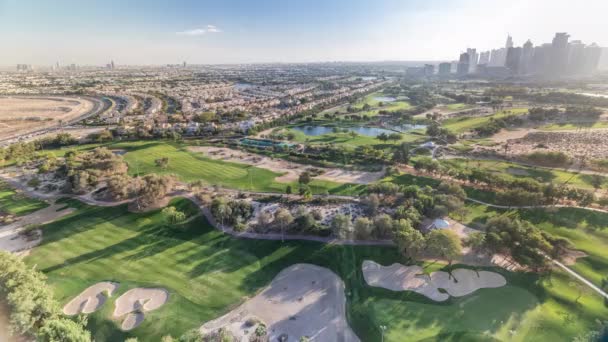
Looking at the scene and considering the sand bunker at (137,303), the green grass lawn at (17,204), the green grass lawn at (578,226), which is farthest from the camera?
the green grass lawn at (17,204)

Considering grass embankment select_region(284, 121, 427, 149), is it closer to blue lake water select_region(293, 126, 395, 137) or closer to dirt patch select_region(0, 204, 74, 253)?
blue lake water select_region(293, 126, 395, 137)

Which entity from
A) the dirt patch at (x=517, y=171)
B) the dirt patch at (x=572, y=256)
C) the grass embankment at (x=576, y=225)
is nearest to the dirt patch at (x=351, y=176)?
the grass embankment at (x=576, y=225)

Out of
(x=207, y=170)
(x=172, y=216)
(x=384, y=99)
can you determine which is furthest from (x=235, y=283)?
(x=384, y=99)

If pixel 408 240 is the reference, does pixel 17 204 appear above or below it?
below

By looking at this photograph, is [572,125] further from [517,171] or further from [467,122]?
[517,171]

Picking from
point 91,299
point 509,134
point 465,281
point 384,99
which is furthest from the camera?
point 384,99

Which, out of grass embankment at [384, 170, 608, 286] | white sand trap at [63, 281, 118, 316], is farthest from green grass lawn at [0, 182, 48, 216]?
grass embankment at [384, 170, 608, 286]

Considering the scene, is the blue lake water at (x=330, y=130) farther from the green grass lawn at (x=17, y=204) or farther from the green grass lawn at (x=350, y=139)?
the green grass lawn at (x=17, y=204)
